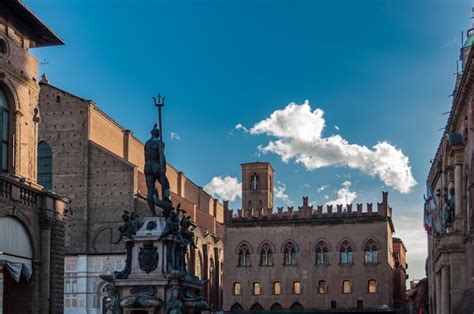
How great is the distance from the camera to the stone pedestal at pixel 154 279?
684 inches

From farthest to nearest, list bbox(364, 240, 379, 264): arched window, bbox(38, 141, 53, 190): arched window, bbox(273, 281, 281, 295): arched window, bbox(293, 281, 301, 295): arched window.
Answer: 1. bbox(273, 281, 281, 295): arched window
2. bbox(293, 281, 301, 295): arched window
3. bbox(364, 240, 379, 264): arched window
4. bbox(38, 141, 53, 190): arched window

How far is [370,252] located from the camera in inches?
2435

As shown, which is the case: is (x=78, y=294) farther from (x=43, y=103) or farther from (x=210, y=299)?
(x=210, y=299)

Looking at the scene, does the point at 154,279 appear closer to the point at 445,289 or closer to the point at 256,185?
the point at 445,289

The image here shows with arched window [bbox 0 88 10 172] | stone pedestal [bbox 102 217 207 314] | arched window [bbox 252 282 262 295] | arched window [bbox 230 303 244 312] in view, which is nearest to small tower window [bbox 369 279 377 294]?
arched window [bbox 252 282 262 295]

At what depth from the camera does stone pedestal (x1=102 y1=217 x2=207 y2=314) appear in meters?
17.4

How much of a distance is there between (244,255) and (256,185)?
91.4 ft

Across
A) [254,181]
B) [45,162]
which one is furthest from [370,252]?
[254,181]

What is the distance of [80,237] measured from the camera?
5169cm

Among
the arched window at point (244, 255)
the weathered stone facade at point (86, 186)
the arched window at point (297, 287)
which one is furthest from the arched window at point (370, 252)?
the weathered stone facade at point (86, 186)

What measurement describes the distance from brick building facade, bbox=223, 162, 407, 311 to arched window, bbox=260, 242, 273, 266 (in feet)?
0.27

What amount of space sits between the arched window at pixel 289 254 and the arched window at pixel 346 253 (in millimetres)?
3979

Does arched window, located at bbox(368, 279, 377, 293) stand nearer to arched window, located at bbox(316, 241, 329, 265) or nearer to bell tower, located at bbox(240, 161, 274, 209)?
arched window, located at bbox(316, 241, 329, 265)

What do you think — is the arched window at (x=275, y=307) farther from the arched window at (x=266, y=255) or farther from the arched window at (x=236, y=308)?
the arched window at (x=266, y=255)
